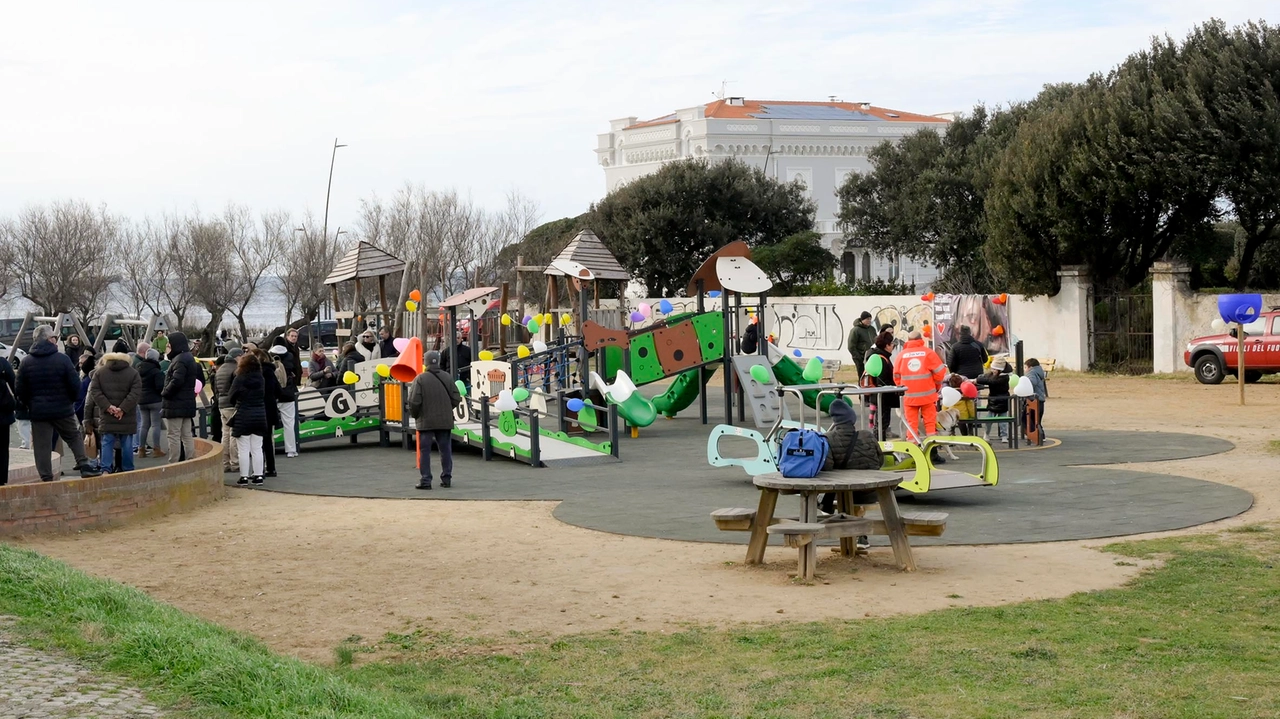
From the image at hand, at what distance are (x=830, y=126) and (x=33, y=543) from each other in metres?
64.0

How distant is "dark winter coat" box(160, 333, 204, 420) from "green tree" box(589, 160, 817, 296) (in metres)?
37.6

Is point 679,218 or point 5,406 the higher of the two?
point 679,218

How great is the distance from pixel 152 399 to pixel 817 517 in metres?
9.72

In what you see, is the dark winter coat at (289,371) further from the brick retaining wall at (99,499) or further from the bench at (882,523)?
the bench at (882,523)

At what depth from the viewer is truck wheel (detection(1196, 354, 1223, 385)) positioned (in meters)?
26.8

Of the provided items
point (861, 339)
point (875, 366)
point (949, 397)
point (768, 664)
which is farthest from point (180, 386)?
point (861, 339)

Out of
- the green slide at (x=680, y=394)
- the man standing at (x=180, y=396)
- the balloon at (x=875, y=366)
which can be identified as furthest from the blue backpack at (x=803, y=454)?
the green slide at (x=680, y=394)

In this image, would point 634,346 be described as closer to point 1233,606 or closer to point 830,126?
point 1233,606

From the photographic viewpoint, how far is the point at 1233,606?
796 centimetres

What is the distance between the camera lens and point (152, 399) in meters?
16.5

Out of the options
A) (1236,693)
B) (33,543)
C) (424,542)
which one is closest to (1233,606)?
(1236,693)

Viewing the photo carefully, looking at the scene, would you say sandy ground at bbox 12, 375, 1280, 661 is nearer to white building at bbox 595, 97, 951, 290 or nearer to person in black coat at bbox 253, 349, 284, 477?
person in black coat at bbox 253, 349, 284, 477

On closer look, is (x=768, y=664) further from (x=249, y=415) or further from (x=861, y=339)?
(x=861, y=339)

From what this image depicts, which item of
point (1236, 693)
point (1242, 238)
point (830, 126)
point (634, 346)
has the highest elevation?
point (830, 126)
